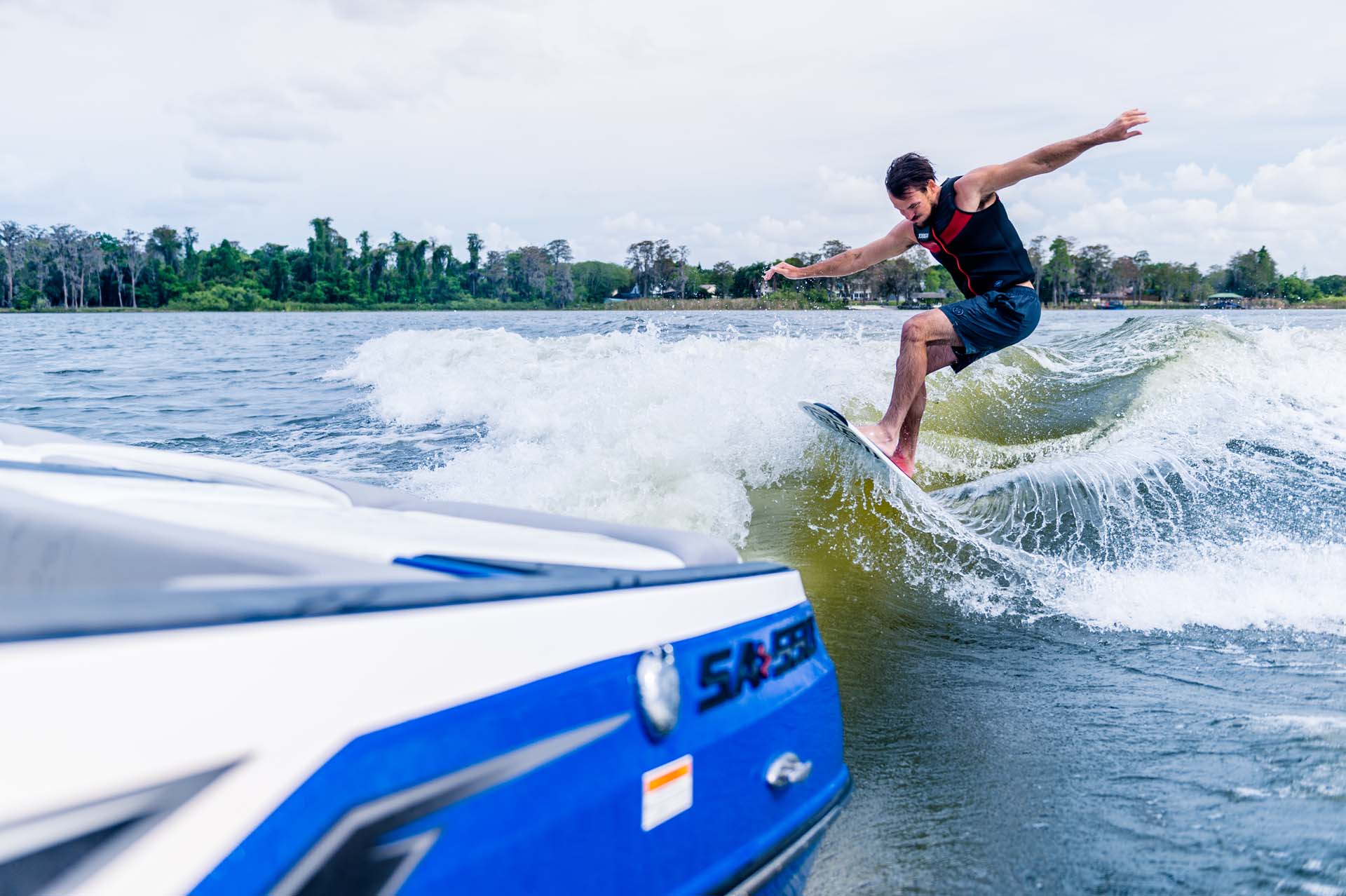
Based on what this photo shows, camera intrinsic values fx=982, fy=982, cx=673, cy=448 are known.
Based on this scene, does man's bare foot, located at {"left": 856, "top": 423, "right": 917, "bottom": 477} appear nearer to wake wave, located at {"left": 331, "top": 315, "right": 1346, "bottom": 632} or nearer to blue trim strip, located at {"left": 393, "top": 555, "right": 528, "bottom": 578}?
wake wave, located at {"left": 331, "top": 315, "right": 1346, "bottom": 632}

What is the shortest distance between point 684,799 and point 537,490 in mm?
5298

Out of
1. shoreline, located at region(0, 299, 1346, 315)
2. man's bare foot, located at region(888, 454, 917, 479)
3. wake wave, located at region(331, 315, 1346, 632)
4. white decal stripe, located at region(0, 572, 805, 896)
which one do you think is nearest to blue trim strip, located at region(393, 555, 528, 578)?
white decal stripe, located at region(0, 572, 805, 896)

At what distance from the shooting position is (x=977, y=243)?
5.48 meters

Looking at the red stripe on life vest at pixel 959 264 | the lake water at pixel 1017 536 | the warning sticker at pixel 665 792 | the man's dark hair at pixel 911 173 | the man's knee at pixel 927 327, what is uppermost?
the man's dark hair at pixel 911 173

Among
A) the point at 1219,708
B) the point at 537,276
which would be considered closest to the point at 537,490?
the point at 1219,708

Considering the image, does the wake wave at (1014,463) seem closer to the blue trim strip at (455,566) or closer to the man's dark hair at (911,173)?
the man's dark hair at (911,173)

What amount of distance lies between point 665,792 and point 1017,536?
4650mm

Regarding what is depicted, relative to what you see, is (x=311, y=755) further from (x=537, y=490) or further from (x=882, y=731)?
(x=537, y=490)

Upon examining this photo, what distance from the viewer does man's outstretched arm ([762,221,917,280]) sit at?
19.9 ft

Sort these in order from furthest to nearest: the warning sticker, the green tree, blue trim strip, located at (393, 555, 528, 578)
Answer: the green tree → blue trim strip, located at (393, 555, 528, 578) → the warning sticker

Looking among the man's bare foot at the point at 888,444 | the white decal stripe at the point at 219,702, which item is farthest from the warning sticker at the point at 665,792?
the man's bare foot at the point at 888,444

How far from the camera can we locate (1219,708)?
3186mm

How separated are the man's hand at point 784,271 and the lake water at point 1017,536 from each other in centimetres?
122

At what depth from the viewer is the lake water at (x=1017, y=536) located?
2484mm
